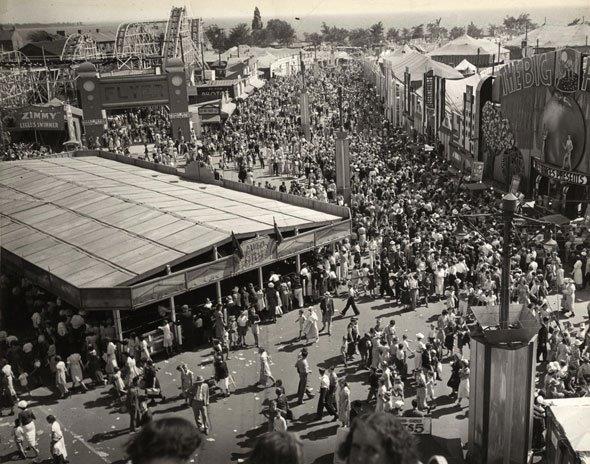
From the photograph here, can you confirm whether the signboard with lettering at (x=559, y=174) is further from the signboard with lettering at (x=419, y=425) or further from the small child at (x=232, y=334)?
the signboard with lettering at (x=419, y=425)

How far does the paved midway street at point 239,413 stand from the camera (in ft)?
40.2

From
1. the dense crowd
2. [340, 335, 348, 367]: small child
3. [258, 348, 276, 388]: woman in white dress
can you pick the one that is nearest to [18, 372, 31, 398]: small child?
[258, 348, 276, 388]: woman in white dress

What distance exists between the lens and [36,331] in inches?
712

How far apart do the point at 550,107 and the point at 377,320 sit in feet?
47.3

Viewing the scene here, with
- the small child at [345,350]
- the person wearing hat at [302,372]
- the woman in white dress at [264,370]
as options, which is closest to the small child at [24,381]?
the woman in white dress at [264,370]

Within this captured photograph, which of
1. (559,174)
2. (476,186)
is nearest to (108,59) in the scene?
(476,186)

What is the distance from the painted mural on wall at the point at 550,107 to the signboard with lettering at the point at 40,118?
26153 millimetres

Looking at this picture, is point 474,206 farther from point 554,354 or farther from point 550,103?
point 554,354

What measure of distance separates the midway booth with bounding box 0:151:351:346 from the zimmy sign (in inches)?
431

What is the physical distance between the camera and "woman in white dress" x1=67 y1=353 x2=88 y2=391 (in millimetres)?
14688

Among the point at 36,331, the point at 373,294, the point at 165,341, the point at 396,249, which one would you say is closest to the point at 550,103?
the point at 396,249

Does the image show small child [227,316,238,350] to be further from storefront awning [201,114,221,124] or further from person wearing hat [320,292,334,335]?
storefront awning [201,114,221,124]

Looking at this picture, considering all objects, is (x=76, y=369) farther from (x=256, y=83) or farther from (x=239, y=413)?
(x=256, y=83)

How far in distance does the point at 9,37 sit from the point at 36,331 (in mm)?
85168
